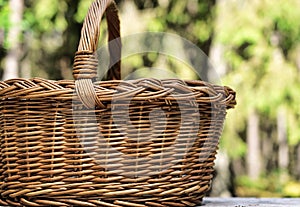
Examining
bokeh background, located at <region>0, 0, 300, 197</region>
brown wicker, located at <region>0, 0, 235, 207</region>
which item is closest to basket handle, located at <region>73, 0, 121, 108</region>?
brown wicker, located at <region>0, 0, 235, 207</region>

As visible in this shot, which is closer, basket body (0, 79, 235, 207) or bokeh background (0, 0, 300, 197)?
basket body (0, 79, 235, 207)

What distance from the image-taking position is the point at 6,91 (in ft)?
3.42

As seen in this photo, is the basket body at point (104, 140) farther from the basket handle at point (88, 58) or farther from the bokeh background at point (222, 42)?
the bokeh background at point (222, 42)

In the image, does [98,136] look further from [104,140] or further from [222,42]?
[222,42]

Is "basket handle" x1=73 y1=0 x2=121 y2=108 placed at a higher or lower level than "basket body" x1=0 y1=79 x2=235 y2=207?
higher

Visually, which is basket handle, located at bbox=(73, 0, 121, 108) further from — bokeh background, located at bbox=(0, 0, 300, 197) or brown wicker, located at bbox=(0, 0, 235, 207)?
bokeh background, located at bbox=(0, 0, 300, 197)

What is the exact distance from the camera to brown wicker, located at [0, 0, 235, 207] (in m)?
1.01

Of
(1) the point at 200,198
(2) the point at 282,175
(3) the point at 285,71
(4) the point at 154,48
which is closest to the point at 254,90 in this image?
(3) the point at 285,71

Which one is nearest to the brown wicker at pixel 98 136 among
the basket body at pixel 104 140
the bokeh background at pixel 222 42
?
the basket body at pixel 104 140

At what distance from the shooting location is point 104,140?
1.02 m

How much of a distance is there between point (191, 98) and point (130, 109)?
0.12 meters

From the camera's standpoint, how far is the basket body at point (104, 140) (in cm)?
101

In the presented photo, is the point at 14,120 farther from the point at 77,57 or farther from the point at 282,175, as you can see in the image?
the point at 282,175

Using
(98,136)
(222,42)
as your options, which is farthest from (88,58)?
(222,42)
